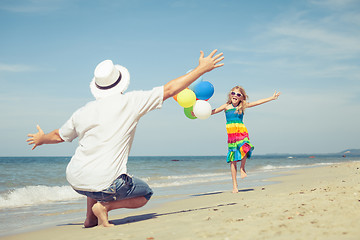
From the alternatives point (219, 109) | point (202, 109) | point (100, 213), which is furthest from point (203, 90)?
point (100, 213)

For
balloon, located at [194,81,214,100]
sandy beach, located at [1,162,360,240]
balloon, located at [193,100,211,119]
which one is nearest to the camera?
sandy beach, located at [1,162,360,240]

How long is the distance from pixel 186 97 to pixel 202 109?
43 centimetres

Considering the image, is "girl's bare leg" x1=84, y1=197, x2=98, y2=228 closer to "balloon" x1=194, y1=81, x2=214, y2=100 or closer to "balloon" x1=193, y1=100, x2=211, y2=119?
"balloon" x1=193, y1=100, x2=211, y2=119

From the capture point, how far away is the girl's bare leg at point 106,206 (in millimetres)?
3852

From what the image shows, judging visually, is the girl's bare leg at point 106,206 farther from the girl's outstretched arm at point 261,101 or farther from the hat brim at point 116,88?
the girl's outstretched arm at point 261,101

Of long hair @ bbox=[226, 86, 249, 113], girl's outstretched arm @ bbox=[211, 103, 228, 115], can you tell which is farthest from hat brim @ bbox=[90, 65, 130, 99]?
long hair @ bbox=[226, 86, 249, 113]

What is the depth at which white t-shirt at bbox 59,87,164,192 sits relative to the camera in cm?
360

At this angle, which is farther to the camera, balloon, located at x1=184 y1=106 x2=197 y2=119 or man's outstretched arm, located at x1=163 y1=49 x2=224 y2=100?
balloon, located at x1=184 y1=106 x2=197 y2=119

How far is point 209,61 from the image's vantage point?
154 inches

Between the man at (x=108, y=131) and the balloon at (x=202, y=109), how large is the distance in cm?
209

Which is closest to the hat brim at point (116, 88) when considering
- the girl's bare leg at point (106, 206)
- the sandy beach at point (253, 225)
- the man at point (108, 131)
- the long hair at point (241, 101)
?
the man at point (108, 131)

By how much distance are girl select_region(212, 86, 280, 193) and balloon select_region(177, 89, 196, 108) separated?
1.23 meters

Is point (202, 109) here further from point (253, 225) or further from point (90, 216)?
point (253, 225)

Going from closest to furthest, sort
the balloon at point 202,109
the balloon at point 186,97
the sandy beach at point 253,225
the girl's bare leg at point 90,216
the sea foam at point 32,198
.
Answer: the sandy beach at point 253,225, the girl's bare leg at point 90,216, the balloon at point 186,97, the balloon at point 202,109, the sea foam at point 32,198
